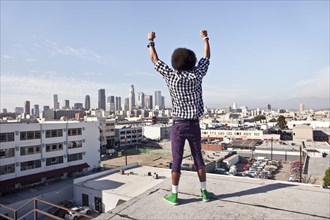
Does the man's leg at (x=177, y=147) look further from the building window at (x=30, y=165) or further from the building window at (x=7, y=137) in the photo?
the building window at (x=30, y=165)

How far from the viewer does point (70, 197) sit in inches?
703

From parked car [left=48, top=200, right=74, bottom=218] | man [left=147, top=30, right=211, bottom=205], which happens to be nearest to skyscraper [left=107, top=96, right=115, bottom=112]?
parked car [left=48, top=200, right=74, bottom=218]

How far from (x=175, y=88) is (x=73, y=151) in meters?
22.7

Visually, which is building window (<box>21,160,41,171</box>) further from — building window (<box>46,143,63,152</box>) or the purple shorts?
the purple shorts

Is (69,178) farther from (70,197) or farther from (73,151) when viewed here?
(70,197)

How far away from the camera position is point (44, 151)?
20.7 meters

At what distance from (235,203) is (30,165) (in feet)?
68.4

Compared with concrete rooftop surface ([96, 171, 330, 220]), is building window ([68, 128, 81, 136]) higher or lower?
lower

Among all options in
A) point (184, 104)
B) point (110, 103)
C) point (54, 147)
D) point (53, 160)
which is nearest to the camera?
point (184, 104)

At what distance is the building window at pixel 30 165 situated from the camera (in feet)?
62.9

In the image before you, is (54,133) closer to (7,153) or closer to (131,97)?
(7,153)

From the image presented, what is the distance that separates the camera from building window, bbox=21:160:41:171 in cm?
1917

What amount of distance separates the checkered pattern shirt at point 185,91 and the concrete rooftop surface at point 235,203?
903 millimetres

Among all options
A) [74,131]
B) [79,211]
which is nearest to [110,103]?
[74,131]
